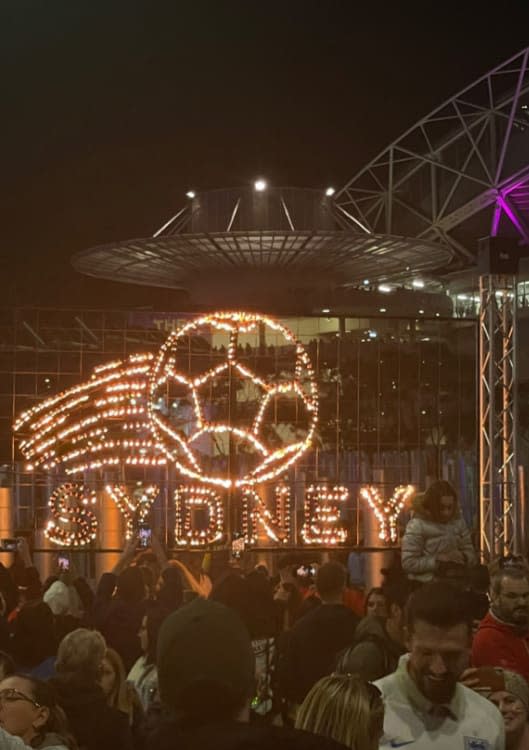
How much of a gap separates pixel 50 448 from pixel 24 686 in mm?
21354

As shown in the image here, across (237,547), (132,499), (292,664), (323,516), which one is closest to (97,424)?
(132,499)

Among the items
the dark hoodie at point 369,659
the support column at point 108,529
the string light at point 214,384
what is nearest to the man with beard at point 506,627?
the dark hoodie at point 369,659

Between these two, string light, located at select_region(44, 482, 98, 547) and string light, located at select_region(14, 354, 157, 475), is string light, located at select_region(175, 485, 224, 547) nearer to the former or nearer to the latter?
string light, located at select_region(14, 354, 157, 475)

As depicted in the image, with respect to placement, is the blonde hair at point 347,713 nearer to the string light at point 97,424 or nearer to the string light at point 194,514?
the string light at point 194,514

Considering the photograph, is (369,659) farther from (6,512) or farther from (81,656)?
(6,512)

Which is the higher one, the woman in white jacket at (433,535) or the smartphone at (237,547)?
the woman in white jacket at (433,535)

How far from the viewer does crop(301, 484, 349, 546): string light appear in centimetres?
2723

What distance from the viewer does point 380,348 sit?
32.2 m

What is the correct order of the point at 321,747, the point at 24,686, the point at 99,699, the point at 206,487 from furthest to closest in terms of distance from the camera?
the point at 206,487 < the point at 99,699 < the point at 24,686 < the point at 321,747

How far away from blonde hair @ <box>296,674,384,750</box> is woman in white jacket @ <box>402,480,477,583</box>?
242 inches

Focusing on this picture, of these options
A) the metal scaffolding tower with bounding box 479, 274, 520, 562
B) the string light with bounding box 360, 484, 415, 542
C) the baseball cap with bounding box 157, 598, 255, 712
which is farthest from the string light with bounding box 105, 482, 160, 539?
the baseball cap with bounding box 157, 598, 255, 712

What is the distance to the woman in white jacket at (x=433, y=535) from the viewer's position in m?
11.5

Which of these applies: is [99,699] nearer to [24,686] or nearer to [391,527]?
[24,686]

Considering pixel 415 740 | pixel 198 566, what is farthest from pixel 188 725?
pixel 198 566
